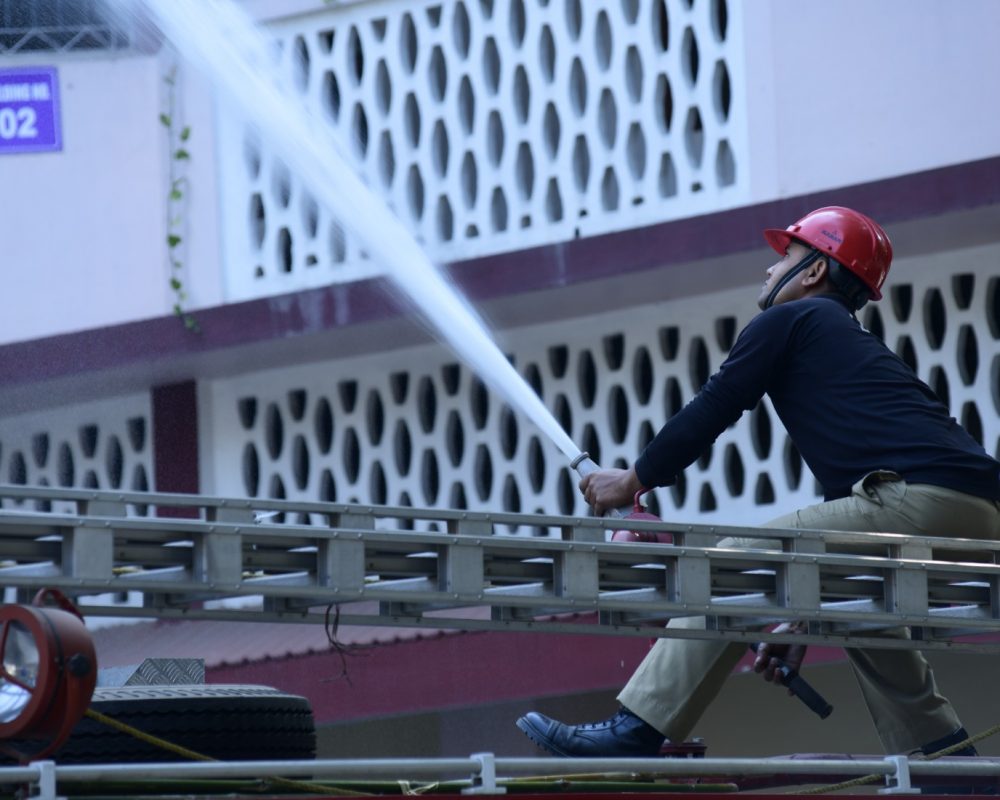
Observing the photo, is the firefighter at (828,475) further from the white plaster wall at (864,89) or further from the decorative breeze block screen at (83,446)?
the decorative breeze block screen at (83,446)

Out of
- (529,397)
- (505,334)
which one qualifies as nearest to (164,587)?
(529,397)

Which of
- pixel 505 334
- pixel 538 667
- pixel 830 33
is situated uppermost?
pixel 830 33

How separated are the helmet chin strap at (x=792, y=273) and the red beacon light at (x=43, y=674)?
3147 mm

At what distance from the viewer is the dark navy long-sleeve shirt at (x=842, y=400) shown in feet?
20.0

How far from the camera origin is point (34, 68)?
1490 cm

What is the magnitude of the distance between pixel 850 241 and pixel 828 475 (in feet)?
2.70

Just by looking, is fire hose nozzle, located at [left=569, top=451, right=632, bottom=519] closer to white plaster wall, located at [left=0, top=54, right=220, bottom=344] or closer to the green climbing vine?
the green climbing vine

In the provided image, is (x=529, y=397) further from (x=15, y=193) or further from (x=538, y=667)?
(x=15, y=193)

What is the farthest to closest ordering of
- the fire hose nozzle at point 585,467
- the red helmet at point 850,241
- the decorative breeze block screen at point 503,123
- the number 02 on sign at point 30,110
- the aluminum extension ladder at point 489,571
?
the number 02 on sign at point 30,110 < the decorative breeze block screen at point 503,123 < the red helmet at point 850,241 < the fire hose nozzle at point 585,467 < the aluminum extension ladder at point 489,571

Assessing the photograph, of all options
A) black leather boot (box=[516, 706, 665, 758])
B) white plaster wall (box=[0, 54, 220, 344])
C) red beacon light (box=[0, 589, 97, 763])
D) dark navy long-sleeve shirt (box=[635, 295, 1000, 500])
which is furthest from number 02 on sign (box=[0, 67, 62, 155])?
red beacon light (box=[0, 589, 97, 763])

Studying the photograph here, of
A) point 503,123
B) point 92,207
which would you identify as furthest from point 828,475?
point 92,207

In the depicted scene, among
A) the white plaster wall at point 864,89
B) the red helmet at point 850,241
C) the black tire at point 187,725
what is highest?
the white plaster wall at point 864,89

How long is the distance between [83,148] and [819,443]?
9.77 metres

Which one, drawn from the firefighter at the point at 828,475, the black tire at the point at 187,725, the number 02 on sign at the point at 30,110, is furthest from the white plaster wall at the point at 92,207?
the black tire at the point at 187,725
